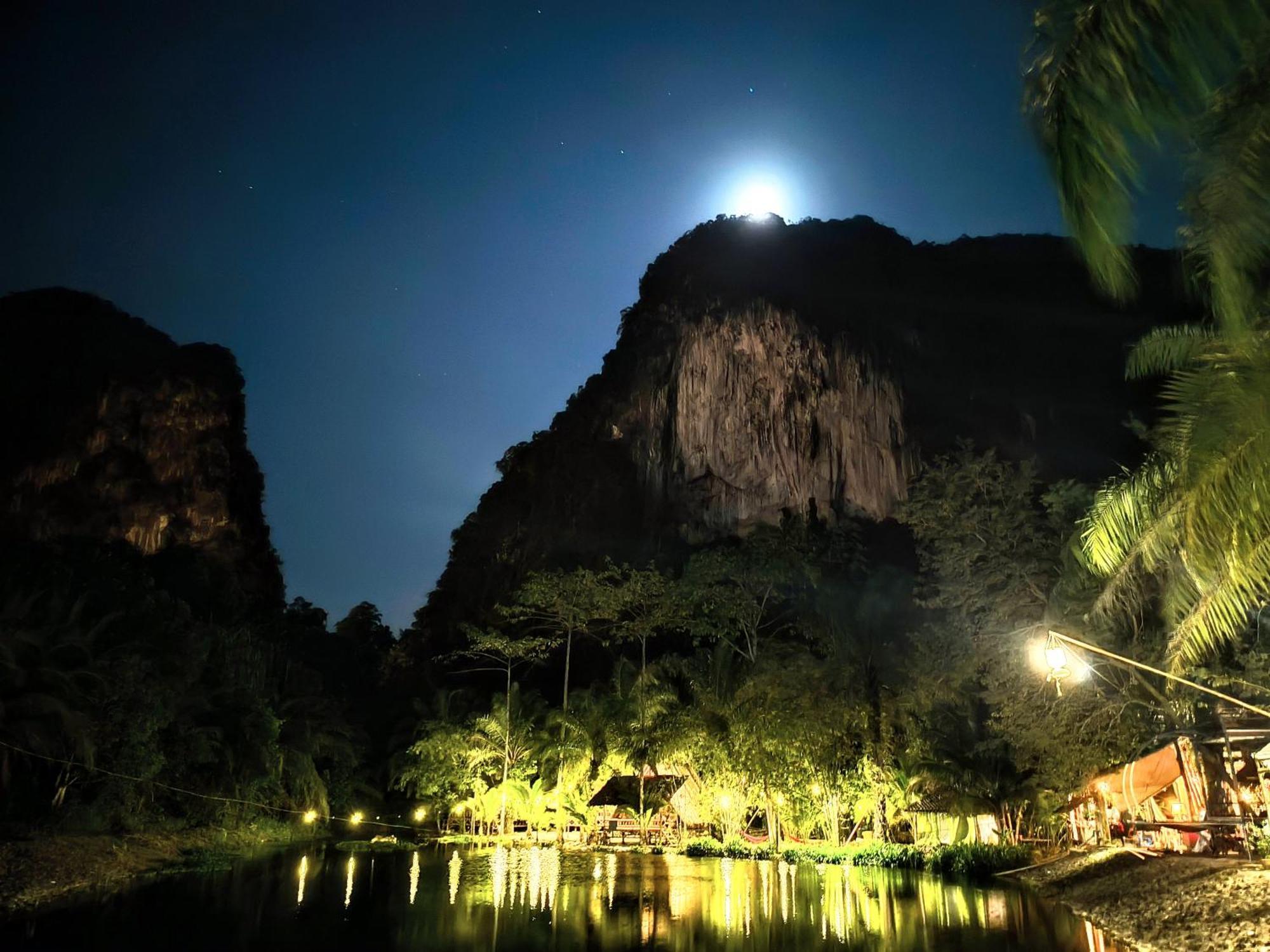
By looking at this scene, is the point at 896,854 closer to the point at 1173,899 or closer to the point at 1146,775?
the point at 1146,775

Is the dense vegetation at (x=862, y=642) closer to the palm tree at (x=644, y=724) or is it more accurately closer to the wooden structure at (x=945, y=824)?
the palm tree at (x=644, y=724)

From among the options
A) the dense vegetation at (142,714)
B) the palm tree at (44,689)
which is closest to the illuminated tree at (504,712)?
the dense vegetation at (142,714)

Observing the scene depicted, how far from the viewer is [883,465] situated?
34375 millimetres

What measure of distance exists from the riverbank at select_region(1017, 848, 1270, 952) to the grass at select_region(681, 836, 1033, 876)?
2141mm

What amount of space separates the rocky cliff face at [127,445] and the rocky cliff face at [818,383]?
12.1 m

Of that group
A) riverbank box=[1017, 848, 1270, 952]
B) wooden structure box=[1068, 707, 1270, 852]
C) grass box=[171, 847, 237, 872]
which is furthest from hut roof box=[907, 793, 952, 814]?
grass box=[171, 847, 237, 872]

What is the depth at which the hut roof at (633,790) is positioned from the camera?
2217 cm

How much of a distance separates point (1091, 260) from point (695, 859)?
55.6 feet

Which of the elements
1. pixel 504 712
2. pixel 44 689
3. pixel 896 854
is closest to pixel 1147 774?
pixel 896 854

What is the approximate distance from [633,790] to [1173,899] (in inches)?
665

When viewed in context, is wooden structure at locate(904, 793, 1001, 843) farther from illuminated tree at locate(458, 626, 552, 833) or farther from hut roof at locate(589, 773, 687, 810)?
illuminated tree at locate(458, 626, 552, 833)

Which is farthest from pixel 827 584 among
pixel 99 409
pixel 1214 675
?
pixel 99 409

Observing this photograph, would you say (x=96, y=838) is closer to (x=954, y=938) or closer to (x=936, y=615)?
(x=954, y=938)

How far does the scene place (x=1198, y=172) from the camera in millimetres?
3805
